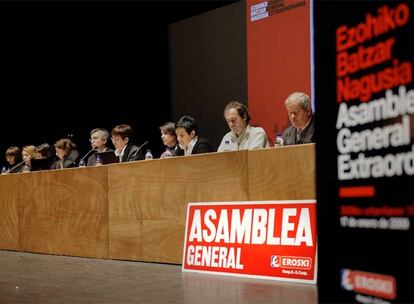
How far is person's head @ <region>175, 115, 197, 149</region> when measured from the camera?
4.86 metres

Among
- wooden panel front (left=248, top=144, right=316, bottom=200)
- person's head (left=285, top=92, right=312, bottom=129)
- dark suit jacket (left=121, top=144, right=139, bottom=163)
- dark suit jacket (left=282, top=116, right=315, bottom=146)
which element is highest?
person's head (left=285, top=92, right=312, bottom=129)

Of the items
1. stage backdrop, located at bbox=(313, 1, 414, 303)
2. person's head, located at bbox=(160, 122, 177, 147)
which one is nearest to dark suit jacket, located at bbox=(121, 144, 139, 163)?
person's head, located at bbox=(160, 122, 177, 147)

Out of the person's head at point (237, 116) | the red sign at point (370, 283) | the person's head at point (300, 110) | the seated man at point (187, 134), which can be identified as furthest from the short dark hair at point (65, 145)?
the red sign at point (370, 283)

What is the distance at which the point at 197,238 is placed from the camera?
355cm

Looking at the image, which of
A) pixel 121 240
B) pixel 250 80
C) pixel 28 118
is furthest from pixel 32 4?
pixel 121 240

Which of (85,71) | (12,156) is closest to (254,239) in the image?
(12,156)

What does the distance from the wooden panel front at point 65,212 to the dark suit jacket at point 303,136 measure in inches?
54.5

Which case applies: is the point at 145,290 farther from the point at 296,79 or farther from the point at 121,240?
the point at 296,79

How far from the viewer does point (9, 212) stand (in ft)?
18.5

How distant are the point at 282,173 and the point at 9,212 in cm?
327

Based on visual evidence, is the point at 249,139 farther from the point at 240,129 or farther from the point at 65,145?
the point at 65,145

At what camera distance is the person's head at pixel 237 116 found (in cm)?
460

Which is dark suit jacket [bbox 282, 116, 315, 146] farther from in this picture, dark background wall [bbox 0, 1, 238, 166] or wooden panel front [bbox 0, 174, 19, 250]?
dark background wall [bbox 0, 1, 238, 166]

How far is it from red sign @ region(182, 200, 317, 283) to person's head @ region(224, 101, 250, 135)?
113 cm
